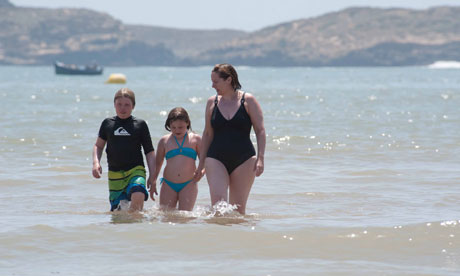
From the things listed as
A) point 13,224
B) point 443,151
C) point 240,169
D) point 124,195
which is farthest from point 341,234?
point 443,151

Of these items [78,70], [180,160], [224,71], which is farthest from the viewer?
[78,70]

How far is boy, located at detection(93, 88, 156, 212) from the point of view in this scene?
734 cm

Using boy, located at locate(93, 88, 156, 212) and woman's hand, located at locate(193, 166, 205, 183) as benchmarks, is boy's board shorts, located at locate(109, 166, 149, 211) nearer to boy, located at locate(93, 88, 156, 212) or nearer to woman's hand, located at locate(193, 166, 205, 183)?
boy, located at locate(93, 88, 156, 212)

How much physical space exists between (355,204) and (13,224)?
13.4 feet

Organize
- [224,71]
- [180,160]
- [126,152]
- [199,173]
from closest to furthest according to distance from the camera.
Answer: [224,71] → [126,152] → [199,173] → [180,160]

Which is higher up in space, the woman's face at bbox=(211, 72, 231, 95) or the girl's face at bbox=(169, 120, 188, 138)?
the woman's face at bbox=(211, 72, 231, 95)

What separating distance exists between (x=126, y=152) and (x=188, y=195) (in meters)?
0.80

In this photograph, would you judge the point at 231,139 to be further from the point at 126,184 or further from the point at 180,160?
the point at 126,184

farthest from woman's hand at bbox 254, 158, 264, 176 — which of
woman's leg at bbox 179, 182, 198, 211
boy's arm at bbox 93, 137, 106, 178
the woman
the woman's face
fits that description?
boy's arm at bbox 93, 137, 106, 178

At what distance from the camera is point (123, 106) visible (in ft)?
24.0

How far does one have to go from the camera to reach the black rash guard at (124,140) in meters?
7.39

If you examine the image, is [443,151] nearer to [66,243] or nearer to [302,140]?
[302,140]

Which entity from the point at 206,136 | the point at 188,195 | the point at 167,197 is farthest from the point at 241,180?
the point at 167,197

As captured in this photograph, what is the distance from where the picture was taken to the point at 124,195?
24.7 ft
